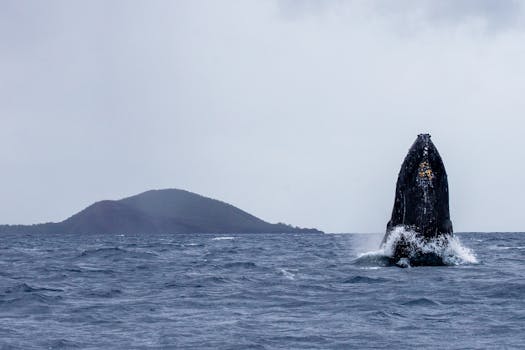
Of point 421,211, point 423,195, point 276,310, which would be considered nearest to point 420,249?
point 421,211

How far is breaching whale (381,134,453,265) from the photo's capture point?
74.7 feet

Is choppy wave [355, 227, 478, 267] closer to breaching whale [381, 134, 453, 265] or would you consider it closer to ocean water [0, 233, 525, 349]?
breaching whale [381, 134, 453, 265]

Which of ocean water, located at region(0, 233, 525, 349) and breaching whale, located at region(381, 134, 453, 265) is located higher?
breaching whale, located at region(381, 134, 453, 265)

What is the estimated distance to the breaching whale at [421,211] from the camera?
74.7ft

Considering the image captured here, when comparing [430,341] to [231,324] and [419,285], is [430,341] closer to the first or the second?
[231,324]

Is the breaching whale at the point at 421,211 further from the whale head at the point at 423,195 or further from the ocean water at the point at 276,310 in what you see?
the ocean water at the point at 276,310

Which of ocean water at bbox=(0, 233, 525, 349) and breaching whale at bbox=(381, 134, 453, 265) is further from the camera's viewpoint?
breaching whale at bbox=(381, 134, 453, 265)

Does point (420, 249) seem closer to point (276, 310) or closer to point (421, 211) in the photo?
point (421, 211)

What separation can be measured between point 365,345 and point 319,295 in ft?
18.2

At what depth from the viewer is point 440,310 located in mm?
14938

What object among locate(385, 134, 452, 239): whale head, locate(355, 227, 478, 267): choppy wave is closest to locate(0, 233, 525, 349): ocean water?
locate(355, 227, 478, 267): choppy wave

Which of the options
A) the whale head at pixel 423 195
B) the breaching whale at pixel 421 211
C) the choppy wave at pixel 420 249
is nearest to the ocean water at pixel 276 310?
the choppy wave at pixel 420 249

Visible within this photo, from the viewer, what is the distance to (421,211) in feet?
74.7

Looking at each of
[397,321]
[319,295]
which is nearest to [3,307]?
[319,295]
